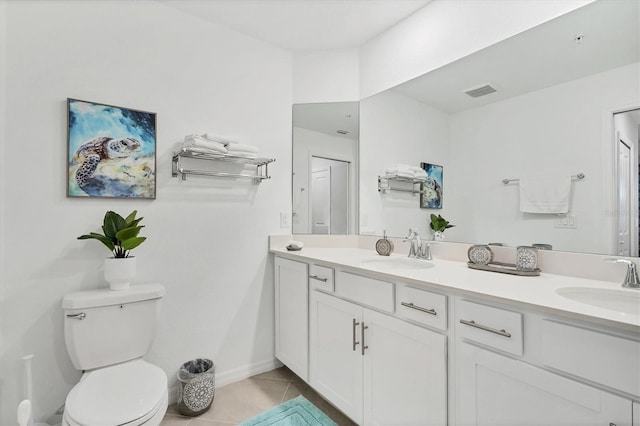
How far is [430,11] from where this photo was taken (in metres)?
1.94

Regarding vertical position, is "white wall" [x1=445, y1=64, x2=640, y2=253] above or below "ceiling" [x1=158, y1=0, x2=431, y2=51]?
below

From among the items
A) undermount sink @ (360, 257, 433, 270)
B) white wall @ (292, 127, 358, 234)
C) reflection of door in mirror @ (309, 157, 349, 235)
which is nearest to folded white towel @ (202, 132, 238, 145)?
white wall @ (292, 127, 358, 234)

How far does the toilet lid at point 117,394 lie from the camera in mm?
1131

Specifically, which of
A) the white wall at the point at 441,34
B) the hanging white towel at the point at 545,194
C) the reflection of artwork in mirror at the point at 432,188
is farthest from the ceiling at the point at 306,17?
the hanging white towel at the point at 545,194

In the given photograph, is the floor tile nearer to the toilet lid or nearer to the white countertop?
the toilet lid

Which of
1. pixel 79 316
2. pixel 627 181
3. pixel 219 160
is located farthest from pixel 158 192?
pixel 627 181

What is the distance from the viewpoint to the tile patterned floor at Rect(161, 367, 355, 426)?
1768 millimetres

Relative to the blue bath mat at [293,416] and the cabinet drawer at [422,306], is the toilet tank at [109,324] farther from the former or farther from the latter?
the cabinet drawer at [422,306]

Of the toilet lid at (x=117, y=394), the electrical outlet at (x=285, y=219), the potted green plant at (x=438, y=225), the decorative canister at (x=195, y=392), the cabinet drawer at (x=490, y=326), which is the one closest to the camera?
the cabinet drawer at (x=490, y=326)

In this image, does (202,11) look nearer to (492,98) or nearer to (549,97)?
(492,98)

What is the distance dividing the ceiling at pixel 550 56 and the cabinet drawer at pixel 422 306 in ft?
3.76

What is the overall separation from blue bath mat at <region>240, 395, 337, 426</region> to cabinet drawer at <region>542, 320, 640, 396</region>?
1.27 metres

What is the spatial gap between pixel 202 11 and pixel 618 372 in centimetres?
264

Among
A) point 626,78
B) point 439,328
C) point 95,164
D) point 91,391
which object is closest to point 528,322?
point 439,328
